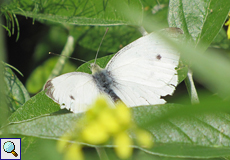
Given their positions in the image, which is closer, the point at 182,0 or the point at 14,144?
the point at 14,144

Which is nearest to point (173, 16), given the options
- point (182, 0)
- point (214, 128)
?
point (182, 0)

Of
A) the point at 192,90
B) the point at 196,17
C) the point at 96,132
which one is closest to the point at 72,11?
the point at 196,17

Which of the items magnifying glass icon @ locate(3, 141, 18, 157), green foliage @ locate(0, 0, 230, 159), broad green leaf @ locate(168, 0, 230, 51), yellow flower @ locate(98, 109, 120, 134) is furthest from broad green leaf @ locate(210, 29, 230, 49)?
yellow flower @ locate(98, 109, 120, 134)

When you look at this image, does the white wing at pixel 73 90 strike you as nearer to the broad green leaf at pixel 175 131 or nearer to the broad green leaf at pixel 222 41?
the broad green leaf at pixel 175 131

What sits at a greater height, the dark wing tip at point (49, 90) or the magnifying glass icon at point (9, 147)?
the dark wing tip at point (49, 90)

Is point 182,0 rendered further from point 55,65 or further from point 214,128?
point 55,65

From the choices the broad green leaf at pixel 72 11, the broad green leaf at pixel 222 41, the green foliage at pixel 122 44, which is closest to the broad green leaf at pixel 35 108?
the green foliage at pixel 122 44

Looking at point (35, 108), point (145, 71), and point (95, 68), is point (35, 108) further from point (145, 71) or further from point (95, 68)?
point (145, 71)
